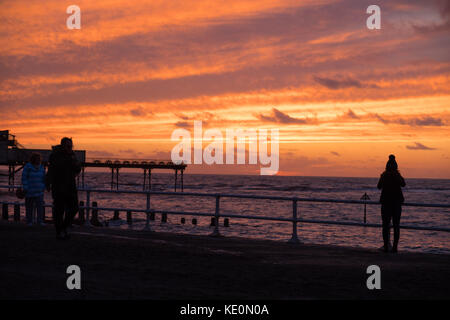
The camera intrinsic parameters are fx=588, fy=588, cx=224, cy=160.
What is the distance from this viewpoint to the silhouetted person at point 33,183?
15.0 meters

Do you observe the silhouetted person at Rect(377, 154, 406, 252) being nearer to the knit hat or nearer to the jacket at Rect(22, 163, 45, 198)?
the knit hat

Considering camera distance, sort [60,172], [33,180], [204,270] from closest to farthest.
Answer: [204,270] → [60,172] → [33,180]

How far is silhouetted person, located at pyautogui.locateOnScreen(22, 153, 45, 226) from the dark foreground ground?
7.82 ft

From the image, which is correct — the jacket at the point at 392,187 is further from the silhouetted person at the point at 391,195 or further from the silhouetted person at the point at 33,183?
the silhouetted person at the point at 33,183

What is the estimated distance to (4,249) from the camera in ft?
35.8

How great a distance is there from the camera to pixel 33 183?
15.7 m

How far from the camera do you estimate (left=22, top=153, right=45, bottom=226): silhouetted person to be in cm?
1495

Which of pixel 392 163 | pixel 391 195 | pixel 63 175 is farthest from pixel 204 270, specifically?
pixel 392 163

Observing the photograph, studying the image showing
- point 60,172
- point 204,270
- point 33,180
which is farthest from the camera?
point 33,180

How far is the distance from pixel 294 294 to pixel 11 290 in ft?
11.2

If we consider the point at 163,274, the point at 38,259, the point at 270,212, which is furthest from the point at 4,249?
the point at 270,212

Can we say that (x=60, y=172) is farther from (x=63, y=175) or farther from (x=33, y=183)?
(x=33, y=183)

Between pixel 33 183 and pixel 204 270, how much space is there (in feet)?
27.4

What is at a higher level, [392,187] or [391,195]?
[392,187]
